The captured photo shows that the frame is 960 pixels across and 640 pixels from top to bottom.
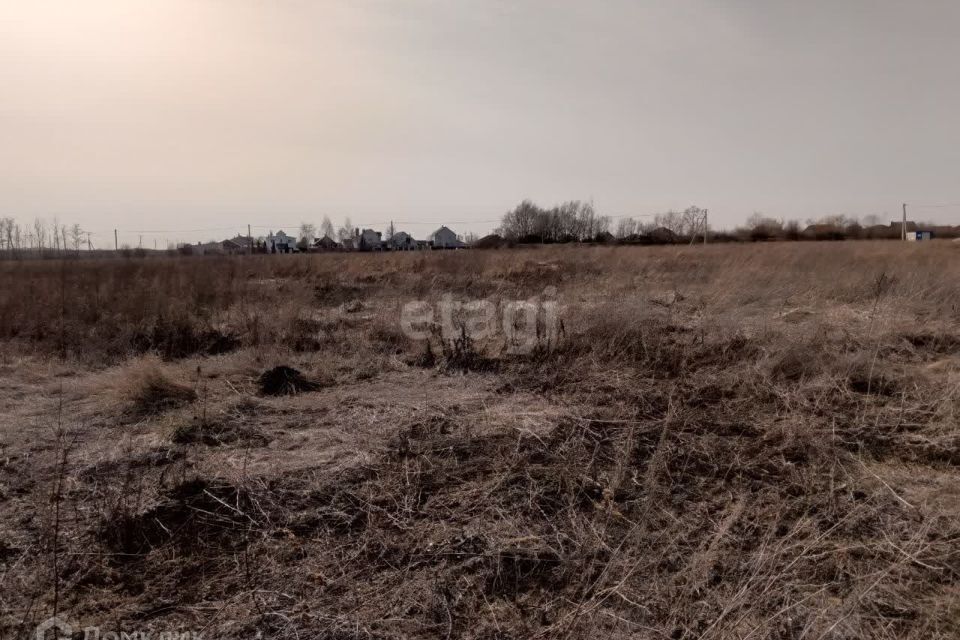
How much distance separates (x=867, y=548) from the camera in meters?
2.32

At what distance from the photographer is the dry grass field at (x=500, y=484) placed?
204cm

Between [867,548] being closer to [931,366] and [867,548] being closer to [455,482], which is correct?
[455,482]

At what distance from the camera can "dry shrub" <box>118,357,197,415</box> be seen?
14.1ft

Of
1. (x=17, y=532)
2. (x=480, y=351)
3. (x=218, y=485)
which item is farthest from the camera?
(x=480, y=351)

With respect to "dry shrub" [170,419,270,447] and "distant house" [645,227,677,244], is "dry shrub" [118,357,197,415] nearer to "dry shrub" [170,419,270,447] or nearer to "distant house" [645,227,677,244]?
"dry shrub" [170,419,270,447]

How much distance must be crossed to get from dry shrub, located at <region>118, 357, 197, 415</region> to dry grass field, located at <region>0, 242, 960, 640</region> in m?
0.02

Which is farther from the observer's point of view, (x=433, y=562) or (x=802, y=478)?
(x=802, y=478)

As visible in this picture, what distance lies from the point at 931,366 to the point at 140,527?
633 cm

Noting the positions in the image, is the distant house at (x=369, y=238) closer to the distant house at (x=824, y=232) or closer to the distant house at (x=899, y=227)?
the distant house at (x=824, y=232)

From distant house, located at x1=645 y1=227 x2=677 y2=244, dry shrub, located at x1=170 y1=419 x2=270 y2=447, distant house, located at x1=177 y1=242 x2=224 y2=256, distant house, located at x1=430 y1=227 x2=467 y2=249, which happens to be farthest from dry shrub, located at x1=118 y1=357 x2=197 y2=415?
distant house, located at x1=430 y1=227 x2=467 y2=249

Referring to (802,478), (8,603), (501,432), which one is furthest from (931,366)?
(8,603)

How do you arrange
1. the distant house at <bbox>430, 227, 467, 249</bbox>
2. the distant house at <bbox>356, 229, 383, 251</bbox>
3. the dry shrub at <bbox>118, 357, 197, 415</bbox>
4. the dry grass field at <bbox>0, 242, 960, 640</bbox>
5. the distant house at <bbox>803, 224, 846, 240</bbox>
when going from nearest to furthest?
the dry grass field at <bbox>0, 242, 960, 640</bbox>
the dry shrub at <bbox>118, 357, 197, 415</bbox>
the distant house at <bbox>803, 224, 846, 240</bbox>
the distant house at <bbox>356, 229, 383, 251</bbox>
the distant house at <bbox>430, 227, 467, 249</bbox>

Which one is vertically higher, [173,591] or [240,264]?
[240,264]

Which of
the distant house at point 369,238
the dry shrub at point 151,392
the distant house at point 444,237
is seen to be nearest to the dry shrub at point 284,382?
the dry shrub at point 151,392
